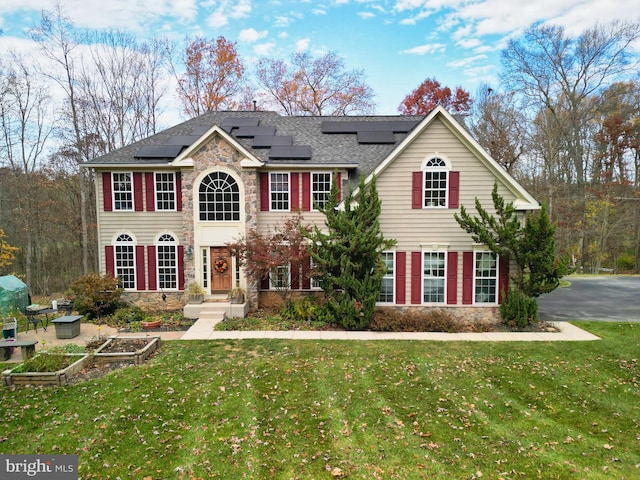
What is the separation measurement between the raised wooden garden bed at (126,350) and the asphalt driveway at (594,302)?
14.5 meters

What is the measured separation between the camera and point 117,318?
1511 centimetres

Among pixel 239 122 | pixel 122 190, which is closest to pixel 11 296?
pixel 122 190

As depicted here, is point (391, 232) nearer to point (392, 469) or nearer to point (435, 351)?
point (435, 351)

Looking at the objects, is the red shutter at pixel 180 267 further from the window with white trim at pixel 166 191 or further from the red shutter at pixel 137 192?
the red shutter at pixel 137 192

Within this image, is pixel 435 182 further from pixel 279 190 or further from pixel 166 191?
pixel 166 191

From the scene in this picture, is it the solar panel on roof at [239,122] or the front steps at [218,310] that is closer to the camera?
the front steps at [218,310]

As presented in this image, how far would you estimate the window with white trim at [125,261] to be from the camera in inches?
661

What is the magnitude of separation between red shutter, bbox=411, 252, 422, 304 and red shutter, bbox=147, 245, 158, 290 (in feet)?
35.6

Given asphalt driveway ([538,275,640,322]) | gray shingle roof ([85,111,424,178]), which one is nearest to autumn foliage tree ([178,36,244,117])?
gray shingle roof ([85,111,424,178])

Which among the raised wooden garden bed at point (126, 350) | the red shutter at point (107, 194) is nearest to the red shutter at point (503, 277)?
the raised wooden garden bed at point (126, 350)

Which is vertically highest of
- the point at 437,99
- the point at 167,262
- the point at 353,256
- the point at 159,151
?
the point at 437,99

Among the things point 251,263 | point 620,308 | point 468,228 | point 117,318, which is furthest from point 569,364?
point 117,318

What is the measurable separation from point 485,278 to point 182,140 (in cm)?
1429

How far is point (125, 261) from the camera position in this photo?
1688cm
